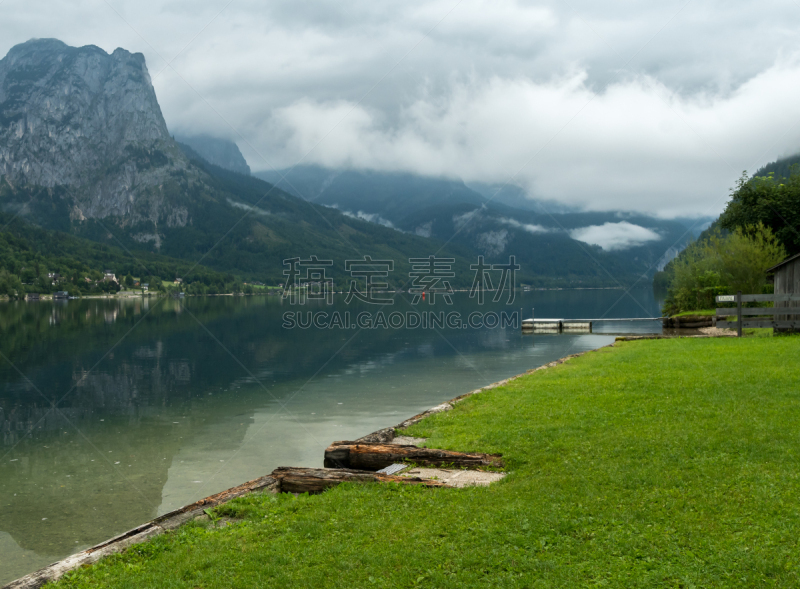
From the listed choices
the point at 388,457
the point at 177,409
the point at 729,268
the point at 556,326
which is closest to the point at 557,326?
the point at 556,326

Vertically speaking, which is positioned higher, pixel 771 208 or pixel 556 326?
pixel 771 208

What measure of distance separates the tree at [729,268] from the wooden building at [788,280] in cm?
948

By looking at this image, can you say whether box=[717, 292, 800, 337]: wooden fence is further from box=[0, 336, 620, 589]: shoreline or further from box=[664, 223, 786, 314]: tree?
box=[0, 336, 620, 589]: shoreline

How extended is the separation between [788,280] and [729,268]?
19812 millimetres

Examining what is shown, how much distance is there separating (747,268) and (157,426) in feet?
152

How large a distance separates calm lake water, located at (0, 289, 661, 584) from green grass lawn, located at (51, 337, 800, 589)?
22.4 ft

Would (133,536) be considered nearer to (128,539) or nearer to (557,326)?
(128,539)

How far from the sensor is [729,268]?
49.9 metres

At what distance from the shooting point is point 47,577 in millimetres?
6957

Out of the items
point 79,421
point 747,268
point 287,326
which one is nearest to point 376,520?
point 79,421

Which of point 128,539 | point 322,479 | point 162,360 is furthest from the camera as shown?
point 162,360

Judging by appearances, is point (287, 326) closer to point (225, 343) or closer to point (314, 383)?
point (225, 343)

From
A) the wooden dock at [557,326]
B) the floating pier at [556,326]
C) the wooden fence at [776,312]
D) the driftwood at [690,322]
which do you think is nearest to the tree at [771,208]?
the driftwood at [690,322]

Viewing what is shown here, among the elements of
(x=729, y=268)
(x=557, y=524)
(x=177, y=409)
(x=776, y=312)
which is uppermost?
(x=729, y=268)
